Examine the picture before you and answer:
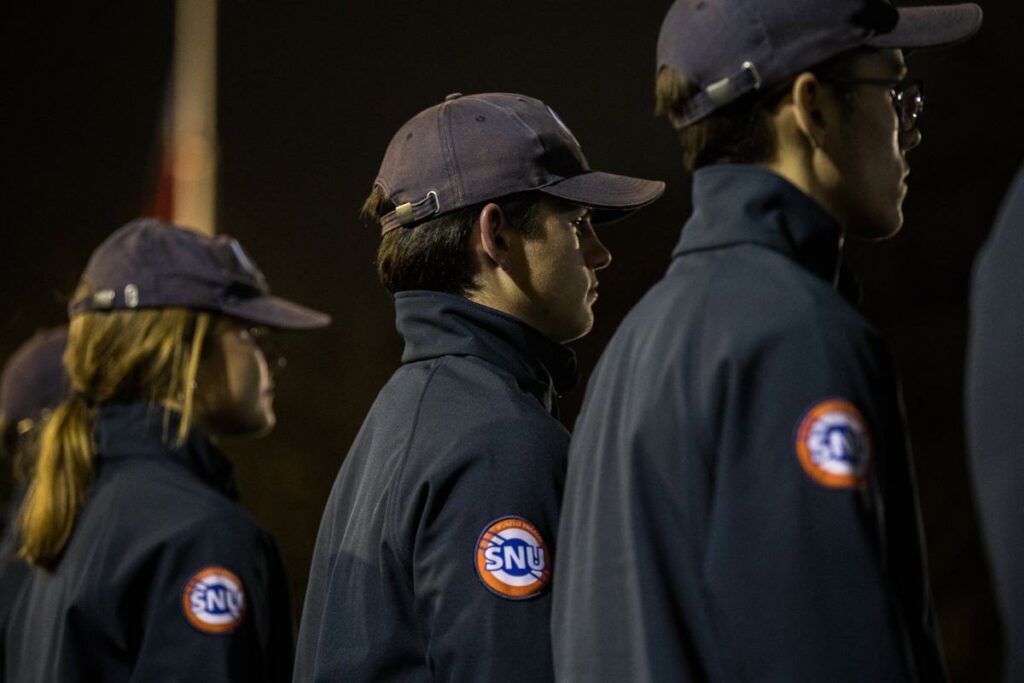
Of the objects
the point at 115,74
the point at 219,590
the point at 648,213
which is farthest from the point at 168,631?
the point at 115,74

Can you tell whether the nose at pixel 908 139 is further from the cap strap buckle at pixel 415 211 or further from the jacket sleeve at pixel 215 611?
the jacket sleeve at pixel 215 611

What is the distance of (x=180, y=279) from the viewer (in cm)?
278

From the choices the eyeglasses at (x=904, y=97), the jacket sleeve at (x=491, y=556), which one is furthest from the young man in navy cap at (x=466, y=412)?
the eyeglasses at (x=904, y=97)

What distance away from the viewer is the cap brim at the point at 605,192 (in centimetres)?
198

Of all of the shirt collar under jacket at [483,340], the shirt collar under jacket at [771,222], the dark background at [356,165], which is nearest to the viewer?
the shirt collar under jacket at [771,222]

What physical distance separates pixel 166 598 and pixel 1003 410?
1558 millimetres

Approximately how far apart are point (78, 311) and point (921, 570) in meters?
1.98

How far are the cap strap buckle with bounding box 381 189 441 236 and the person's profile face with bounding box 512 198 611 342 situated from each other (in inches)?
5.3

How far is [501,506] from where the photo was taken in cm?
169

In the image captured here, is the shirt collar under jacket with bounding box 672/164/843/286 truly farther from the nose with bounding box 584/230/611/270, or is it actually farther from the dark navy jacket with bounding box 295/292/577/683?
the nose with bounding box 584/230/611/270

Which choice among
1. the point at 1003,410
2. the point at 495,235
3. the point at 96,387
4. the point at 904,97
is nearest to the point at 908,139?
the point at 904,97

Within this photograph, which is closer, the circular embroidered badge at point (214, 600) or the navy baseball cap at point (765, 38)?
the navy baseball cap at point (765, 38)

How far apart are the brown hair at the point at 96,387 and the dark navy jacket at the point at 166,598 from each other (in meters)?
0.07

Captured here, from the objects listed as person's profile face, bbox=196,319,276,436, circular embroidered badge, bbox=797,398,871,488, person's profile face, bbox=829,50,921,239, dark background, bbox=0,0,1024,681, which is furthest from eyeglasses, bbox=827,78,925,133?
dark background, bbox=0,0,1024,681
